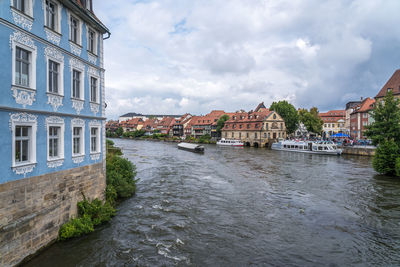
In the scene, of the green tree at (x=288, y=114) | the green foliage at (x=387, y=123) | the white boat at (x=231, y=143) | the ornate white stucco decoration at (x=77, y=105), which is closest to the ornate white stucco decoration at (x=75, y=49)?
the ornate white stucco decoration at (x=77, y=105)

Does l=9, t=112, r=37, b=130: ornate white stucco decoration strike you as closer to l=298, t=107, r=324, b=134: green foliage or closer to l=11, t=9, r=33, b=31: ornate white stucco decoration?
l=11, t=9, r=33, b=31: ornate white stucco decoration

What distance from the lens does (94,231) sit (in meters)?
11.0

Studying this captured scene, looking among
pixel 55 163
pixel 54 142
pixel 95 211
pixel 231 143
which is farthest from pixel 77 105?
pixel 231 143

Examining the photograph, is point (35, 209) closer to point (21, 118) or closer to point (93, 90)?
point (21, 118)

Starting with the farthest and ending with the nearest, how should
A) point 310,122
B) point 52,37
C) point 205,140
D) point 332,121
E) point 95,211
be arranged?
point 332,121, point 205,140, point 310,122, point 95,211, point 52,37

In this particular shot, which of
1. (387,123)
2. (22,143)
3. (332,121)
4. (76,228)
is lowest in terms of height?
(76,228)

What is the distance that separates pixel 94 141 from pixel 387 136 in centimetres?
2989

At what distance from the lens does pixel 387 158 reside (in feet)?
80.4

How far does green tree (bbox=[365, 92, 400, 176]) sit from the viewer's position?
79.5ft

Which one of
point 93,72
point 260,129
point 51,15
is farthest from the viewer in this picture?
point 260,129

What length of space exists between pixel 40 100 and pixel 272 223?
11815mm

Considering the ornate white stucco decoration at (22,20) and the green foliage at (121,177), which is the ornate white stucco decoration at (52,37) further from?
the green foliage at (121,177)

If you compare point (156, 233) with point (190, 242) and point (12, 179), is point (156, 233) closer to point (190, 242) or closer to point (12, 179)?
point (190, 242)

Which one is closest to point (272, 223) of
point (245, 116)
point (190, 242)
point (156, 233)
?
point (190, 242)
